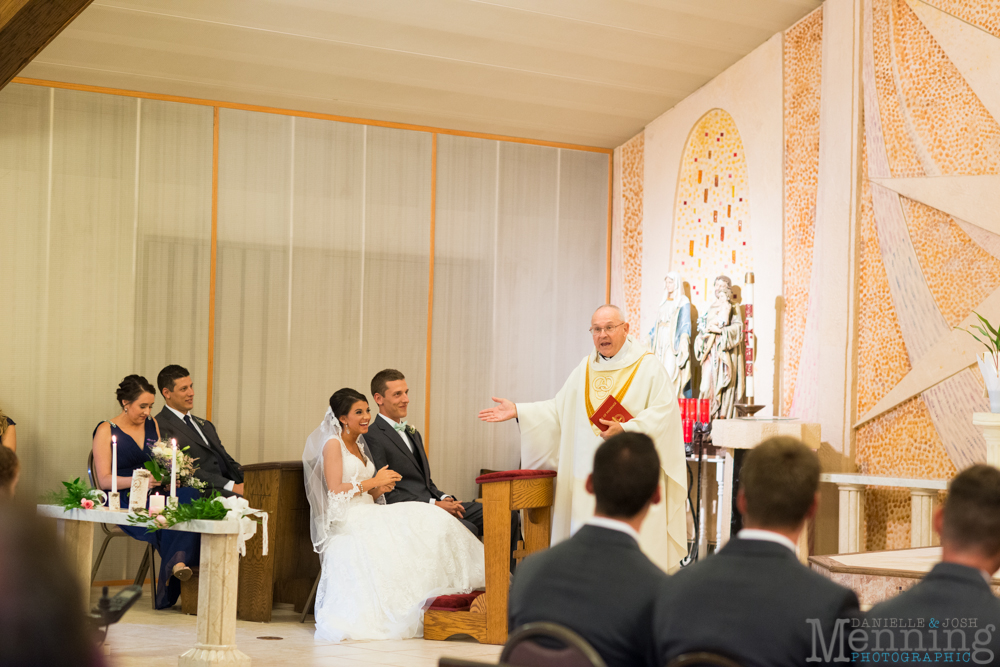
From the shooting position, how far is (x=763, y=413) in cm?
796

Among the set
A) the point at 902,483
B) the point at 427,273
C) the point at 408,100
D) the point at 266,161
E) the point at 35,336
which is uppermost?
the point at 408,100

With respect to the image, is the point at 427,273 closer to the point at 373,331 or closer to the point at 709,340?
the point at 373,331

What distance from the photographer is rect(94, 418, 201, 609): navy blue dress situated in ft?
20.8

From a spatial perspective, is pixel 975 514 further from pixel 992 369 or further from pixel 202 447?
pixel 202 447

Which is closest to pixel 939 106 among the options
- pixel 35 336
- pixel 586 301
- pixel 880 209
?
pixel 880 209

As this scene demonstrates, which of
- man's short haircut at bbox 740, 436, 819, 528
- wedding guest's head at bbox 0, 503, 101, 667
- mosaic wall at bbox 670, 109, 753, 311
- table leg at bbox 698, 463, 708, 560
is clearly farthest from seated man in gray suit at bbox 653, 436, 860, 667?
mosaic wall at bbox 670, 109, 753, 311

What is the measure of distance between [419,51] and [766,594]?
6.30 m

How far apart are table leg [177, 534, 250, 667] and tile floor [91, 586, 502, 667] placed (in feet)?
1.42

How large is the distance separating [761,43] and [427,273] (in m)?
3.21

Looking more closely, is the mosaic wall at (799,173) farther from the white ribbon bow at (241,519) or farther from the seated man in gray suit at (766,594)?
the seated man in gray suit at (766,594)

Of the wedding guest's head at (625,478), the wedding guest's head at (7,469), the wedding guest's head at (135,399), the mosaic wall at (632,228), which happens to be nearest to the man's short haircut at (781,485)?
the wedding guest's head at (625,478)

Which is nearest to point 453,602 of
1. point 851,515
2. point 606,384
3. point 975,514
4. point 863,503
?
point 606,384

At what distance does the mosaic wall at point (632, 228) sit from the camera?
9.45 metres

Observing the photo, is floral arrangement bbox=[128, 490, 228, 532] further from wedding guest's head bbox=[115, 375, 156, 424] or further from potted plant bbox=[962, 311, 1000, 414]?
potted plant bbox=[962, 311, 1000, 414]
